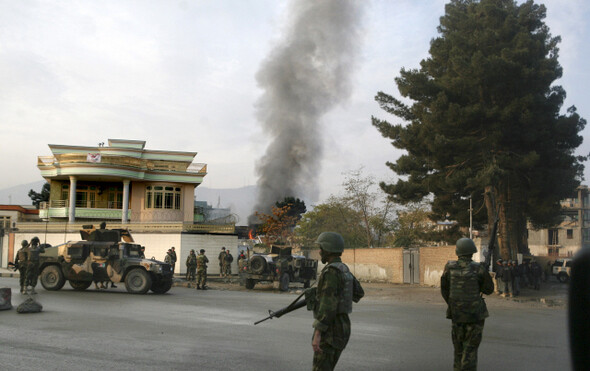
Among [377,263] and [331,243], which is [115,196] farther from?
[331,243]

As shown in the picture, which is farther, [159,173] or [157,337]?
[159,173]

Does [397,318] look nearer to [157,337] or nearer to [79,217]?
[157,337]

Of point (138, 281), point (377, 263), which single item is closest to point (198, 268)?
point (138, 281)

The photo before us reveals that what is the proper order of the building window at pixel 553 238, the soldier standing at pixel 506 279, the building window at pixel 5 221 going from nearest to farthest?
the soldier standing at pixel 506 279 < the building window at pixel 5 221 < the building window at pixel 553 238

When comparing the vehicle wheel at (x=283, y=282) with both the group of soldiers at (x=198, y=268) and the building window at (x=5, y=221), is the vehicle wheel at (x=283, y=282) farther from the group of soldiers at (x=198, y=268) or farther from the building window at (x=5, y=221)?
the building window at (x=5, y=221)

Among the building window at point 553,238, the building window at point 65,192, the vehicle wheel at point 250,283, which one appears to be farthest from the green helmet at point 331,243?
the building window at point 553,238

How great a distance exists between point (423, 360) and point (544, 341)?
3.37 m

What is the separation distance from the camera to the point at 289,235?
2105 inches

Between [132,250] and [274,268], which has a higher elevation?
[132,250]

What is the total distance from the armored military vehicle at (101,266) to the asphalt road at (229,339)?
2.58m

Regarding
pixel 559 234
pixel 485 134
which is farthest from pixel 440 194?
pixel 559 234

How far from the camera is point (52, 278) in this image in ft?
58.3

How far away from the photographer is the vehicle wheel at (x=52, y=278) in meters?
17.7

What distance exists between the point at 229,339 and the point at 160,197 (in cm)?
3691
